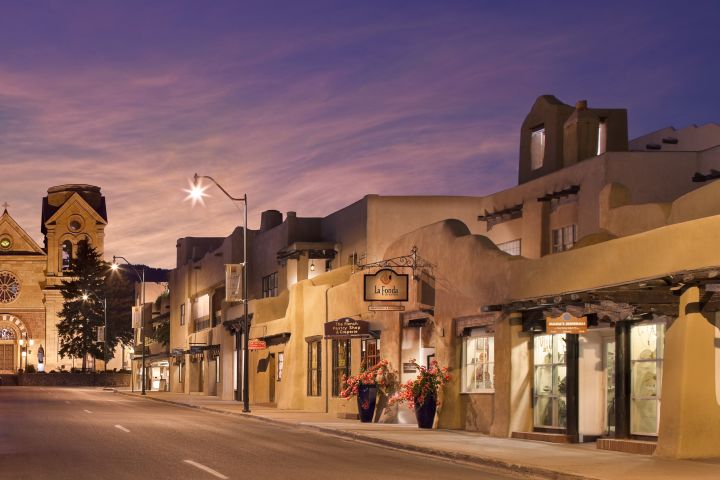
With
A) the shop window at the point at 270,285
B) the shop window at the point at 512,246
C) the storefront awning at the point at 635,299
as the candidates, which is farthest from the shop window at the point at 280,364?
the storefront awning at the point at 635,299

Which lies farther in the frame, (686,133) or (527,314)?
(686,133)

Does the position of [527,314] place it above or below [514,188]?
below

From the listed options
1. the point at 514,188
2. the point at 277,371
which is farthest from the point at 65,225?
the point at 514,188

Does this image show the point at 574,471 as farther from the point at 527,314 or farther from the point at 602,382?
the point at 527,314

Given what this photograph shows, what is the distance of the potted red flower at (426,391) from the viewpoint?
104ft

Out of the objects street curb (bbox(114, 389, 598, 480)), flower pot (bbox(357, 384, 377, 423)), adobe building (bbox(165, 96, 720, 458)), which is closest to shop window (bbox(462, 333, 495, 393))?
adobe building (bbox(165, 96, 720, 458))

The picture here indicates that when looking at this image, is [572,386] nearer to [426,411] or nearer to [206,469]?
[426,411]

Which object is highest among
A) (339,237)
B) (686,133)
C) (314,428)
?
(686,133)

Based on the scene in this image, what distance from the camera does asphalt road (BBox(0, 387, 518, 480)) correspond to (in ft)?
59.4

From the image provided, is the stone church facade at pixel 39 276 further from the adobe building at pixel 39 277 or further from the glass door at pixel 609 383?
the glass door at pixel 609 383

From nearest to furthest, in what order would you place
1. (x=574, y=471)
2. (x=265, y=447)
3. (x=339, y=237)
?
1. (x=574, y=471)
2. (x=265, y=447)
3. (x=339, y=237)

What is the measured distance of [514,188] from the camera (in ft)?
127

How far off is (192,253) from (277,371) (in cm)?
3122

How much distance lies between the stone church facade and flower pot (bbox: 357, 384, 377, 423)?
9065 centimetres
